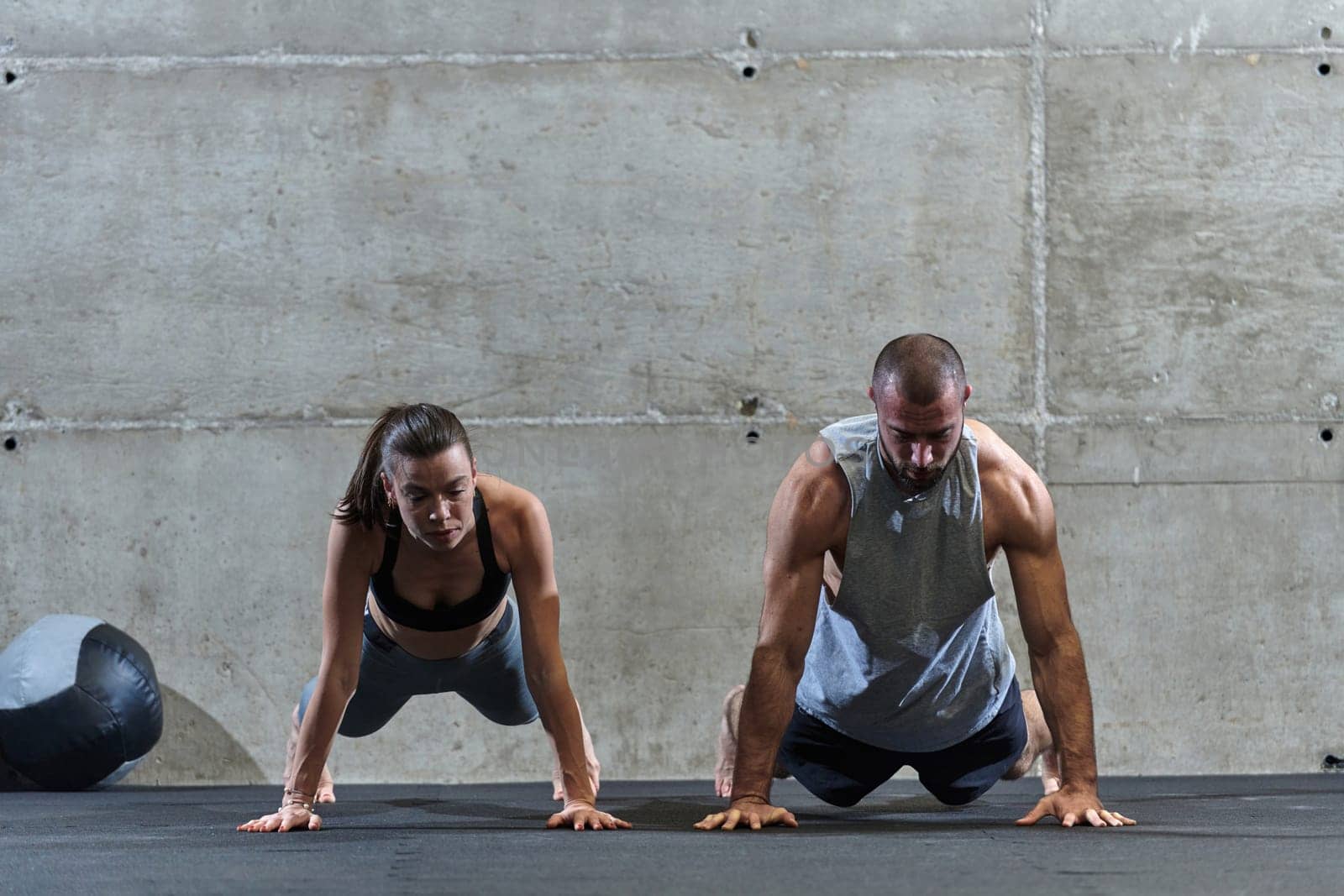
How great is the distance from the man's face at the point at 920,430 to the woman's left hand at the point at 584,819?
2.62 feet

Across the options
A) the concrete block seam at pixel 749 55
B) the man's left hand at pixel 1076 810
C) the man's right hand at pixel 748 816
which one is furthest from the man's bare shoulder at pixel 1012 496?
the concrete block seam at pixel 749 55

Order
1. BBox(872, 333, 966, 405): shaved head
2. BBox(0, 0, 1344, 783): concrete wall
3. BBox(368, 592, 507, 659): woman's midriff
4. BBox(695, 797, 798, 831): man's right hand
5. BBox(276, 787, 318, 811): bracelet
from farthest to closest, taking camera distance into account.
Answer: BBox(0, 0, 1344, 783): concrete wall, BBox(368, 592, 507, 659): woman's midriff, BBox(276, 787, 318, 811): bracelet, BBox(695, 797, 798, 831): man's right hand, BBox(872, 333, 966, 405): shaved head

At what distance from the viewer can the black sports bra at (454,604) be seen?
107 inches

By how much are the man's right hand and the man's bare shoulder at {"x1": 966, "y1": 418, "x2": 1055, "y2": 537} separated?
639 mm

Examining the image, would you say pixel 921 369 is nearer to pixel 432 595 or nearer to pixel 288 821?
pixel 432 595

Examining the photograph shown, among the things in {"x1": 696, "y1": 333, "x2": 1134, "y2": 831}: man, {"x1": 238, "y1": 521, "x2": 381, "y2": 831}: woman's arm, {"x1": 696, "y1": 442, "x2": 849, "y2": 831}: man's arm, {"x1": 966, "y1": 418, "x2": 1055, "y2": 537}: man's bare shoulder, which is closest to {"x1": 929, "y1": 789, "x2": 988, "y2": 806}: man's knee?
{"x1": 696, "y1": 333, "x2": 1134, "y2": 831}: man

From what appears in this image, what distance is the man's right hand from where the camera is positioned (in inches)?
94.0

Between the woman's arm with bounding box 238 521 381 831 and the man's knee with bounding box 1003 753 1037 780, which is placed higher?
the woman's arm with bounding box 238 521 381 831

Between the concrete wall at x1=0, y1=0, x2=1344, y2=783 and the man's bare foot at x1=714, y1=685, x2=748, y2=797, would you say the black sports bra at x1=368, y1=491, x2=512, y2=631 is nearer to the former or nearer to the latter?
the man's bare foot at x1=714, y1=685, x2=748, y2=797

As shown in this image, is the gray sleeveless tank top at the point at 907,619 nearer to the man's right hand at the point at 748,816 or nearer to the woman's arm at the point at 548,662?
the man's right hand at the point at 748,816

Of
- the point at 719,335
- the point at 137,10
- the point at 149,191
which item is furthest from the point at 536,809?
the point at 137,10

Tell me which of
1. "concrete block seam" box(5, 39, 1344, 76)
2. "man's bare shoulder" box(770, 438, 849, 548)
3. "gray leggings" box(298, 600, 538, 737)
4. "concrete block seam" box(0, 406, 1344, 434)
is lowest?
"gray leggings" box(298, 600, 538, 737)

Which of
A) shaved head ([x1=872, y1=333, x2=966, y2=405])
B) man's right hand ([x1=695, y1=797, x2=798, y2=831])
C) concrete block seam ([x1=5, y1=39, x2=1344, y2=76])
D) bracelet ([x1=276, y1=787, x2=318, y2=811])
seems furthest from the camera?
concrete block seam ([x1=5, y1=39, x2=1344, y2=76])

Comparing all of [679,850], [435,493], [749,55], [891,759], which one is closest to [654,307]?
[749,55]
